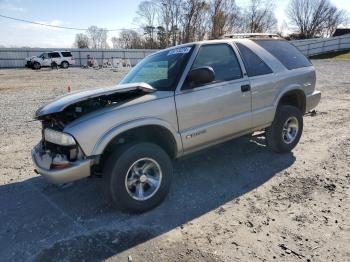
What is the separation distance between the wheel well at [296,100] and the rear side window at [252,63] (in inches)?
30.6

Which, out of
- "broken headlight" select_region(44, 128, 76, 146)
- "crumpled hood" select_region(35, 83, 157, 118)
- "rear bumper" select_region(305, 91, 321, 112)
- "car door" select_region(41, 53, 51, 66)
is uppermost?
"car door" select_region(41, 53, 51, 66)

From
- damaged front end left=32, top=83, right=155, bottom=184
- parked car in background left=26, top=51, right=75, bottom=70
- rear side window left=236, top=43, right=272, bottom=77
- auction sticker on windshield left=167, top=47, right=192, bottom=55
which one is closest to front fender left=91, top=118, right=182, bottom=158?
damaged front end left=32, top=83, right=155, bottom=184

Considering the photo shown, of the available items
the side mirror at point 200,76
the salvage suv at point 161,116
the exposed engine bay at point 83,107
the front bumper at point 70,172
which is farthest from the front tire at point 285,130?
the front bumper at point 70,172

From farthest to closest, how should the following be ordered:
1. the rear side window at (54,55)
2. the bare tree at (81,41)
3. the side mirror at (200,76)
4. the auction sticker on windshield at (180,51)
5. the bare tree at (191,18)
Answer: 1. the bare tree at (81,41)
2. the bare tree at (191,18)
3. the rear side window at (54,55)
4. the auction sticker on windshield at (180,51)
5. the side mirror at (200,76)

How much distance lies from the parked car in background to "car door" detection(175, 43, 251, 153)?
112 ft

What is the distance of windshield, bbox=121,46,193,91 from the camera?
14.3ft

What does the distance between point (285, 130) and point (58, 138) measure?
375 centimetres

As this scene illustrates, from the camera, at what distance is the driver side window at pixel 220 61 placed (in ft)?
15.1

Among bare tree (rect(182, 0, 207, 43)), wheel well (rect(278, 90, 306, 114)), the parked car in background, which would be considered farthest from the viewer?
bare tree (rect(182, 0, 207, 43))

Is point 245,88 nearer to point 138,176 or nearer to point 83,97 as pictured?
point 138,176

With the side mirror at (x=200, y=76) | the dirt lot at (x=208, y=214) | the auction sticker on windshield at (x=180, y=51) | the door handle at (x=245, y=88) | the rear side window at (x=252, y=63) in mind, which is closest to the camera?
the dirt lot at (x=208, y=214)

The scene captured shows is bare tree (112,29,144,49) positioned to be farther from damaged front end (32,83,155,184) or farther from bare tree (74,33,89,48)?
damaged front end (32,83,155,184)

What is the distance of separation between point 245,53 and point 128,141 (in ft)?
7.47

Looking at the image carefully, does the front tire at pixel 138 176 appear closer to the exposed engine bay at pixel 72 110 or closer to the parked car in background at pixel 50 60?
the exposed engine bay at pixel 72 110
